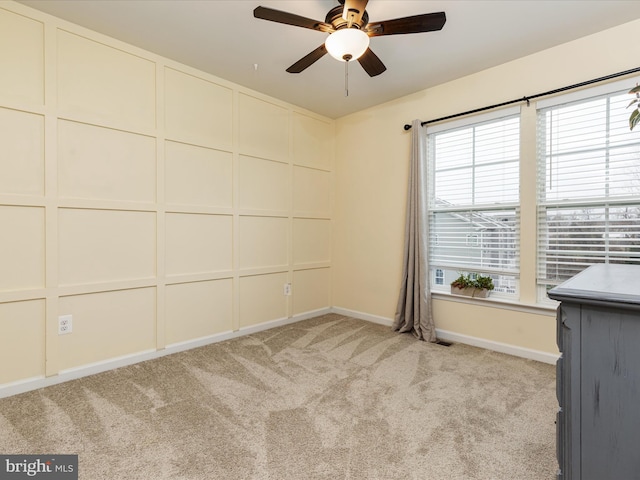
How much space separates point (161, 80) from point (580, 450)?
137 inches

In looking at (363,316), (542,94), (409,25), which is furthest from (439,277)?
(409,25)

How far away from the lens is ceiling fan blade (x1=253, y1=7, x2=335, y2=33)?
1.87 meters

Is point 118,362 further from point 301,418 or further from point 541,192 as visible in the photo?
point 541,192

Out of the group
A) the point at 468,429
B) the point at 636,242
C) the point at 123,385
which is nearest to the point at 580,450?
the point at 468,429

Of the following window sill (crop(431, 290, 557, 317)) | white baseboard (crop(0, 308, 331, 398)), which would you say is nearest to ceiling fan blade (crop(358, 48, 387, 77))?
window sill (crop(431, 290, 557, 317))

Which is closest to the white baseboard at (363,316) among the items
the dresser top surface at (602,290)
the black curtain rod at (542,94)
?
the black curtain rod at (542,94)

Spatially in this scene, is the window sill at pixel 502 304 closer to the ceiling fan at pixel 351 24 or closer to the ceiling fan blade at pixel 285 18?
the ceiling fan at pixel 351 24

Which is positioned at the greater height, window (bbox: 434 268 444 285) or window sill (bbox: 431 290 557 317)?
window (bbox: 434 268 444 285)

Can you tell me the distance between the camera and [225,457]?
1.60 m

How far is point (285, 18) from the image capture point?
192 cm

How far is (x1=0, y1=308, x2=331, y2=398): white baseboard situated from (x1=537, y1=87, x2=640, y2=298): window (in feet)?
9.15

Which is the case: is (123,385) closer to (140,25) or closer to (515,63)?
(140,25)

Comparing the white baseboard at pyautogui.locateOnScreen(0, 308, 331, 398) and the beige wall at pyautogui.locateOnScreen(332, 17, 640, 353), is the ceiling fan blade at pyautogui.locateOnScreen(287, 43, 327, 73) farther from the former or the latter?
the white baseboard at pyautogui.locateOnScreen(0, 308, 331, 398)

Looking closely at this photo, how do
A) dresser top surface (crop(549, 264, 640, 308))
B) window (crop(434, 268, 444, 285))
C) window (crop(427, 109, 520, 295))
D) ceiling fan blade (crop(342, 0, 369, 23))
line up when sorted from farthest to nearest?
window (crop(434, 268, 444, 285)) < window (crop(427, 109, 520, 295)) < ceiling fan blade (crop(342, 0, 369, 23)) < dresser top surface (crop(549, 264, 640, 308))
